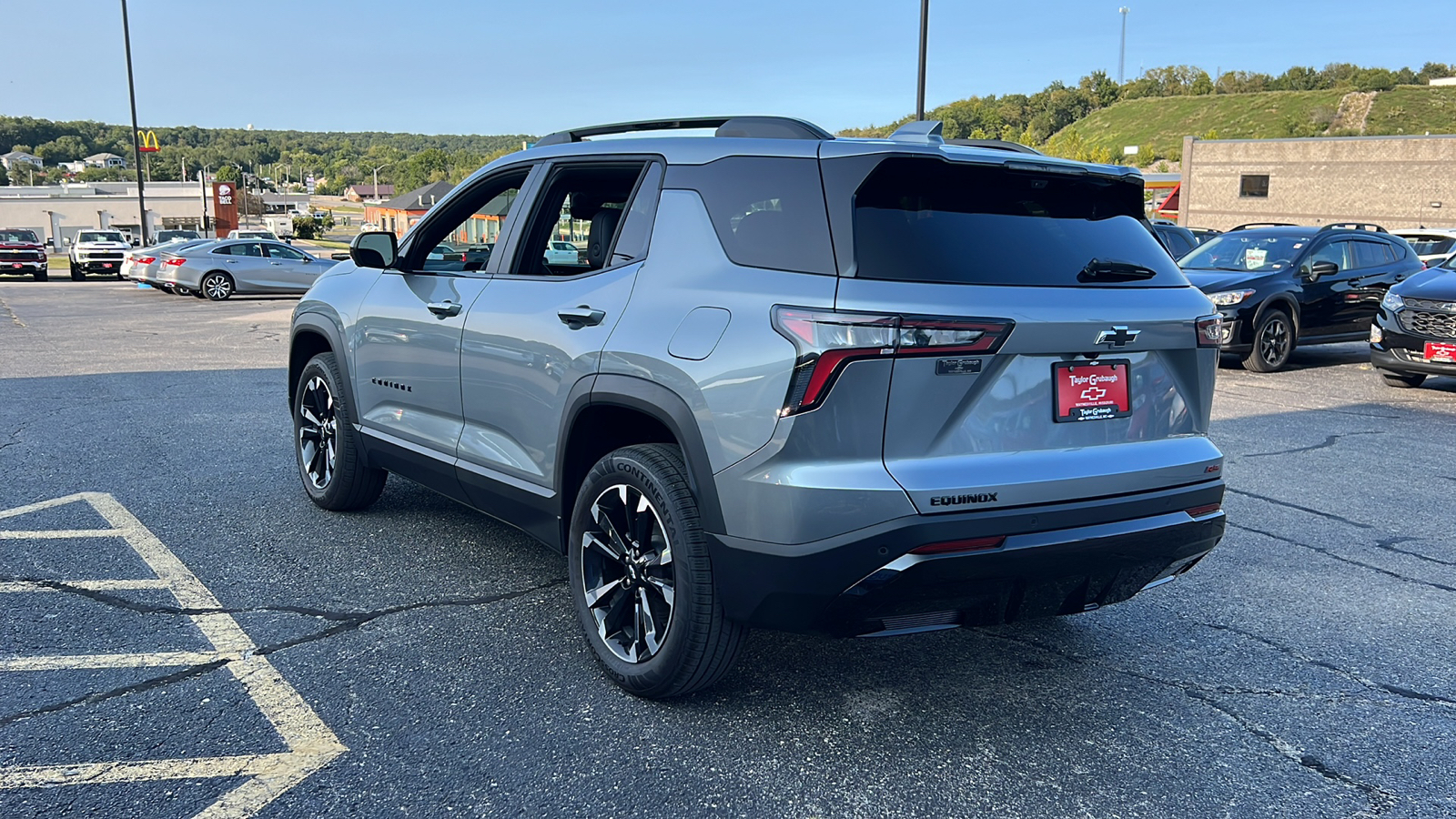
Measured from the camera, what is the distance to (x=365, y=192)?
176750mm

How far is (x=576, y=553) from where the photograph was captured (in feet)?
12.4

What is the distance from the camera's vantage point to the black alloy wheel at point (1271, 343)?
484 inches

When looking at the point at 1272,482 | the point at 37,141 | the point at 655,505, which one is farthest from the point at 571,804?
Answer: the point at 37,141

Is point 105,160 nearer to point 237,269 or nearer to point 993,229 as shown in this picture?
point 237,269

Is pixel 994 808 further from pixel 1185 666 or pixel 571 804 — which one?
pixel 1185 666

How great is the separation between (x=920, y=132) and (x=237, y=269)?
83.5ft

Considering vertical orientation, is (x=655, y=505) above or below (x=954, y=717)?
above

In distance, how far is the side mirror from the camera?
4965 mm

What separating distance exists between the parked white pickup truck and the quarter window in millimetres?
54771

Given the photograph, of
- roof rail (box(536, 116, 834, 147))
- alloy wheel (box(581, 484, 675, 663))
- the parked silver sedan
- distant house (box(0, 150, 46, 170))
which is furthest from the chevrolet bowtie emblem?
distant house (box(0, 150, 46, 170))

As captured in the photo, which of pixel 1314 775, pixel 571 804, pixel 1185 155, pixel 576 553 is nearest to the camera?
pixel 571 804

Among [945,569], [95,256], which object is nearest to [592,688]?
[945,569]

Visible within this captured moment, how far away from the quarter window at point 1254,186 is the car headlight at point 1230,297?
5375 cm

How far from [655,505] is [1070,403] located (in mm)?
1279
